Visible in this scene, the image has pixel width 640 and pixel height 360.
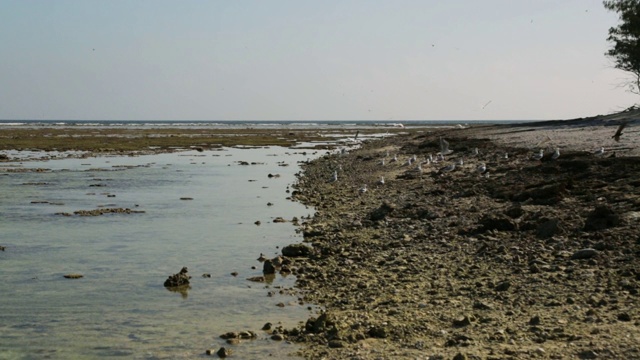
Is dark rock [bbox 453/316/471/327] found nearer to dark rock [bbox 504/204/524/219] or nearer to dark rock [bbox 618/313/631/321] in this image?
dark rock [bbox 618/313/631/321]

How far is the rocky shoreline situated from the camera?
27.0 feet

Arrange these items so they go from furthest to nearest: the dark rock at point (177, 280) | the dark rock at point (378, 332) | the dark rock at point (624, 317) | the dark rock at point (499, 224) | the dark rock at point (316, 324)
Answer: the dark rock at point (499, 224), the dark rock at point (177, 280), the dark rock at point (316, 324), the dark rock at point (378, 332), the dark rock at point (624, 317)

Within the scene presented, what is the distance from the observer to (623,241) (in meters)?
11.8

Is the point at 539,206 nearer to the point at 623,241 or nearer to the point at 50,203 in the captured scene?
the point at 623,241

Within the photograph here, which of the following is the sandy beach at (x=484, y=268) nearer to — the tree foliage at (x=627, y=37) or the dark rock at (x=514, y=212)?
the dark rock at (x=514, y=212)

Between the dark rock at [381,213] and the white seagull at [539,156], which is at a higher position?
the white seagull at [539,156]

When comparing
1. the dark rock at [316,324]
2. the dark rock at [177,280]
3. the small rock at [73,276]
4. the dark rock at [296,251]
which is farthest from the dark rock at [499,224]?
the small rock at [73,276]

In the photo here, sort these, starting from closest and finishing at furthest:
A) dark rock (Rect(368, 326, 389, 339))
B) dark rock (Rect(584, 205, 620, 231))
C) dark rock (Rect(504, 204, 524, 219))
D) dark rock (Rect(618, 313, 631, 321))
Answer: dark rock (Rect(618, 313, 631, 321)) → dark rock (Rect(368, 326, 389, 339)) → dark rock (Rect(584, 205, 620, 231)) → dark rock (Rect(504, 204, 524, 219))

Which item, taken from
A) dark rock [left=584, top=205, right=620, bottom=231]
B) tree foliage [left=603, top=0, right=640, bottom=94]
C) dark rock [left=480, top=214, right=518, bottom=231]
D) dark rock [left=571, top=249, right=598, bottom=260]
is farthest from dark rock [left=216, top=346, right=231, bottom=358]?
tree foliage [left=603, top=0, right=640, bottom=94]

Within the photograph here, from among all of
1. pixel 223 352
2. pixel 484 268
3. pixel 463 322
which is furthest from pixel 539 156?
pixel 223 352

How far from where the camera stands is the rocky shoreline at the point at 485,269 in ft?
27.0

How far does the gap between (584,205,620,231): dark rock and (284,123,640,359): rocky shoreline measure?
2cm

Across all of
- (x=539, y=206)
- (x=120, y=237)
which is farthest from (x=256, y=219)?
(x=539, y=206)

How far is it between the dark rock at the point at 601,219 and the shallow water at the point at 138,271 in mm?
5473
